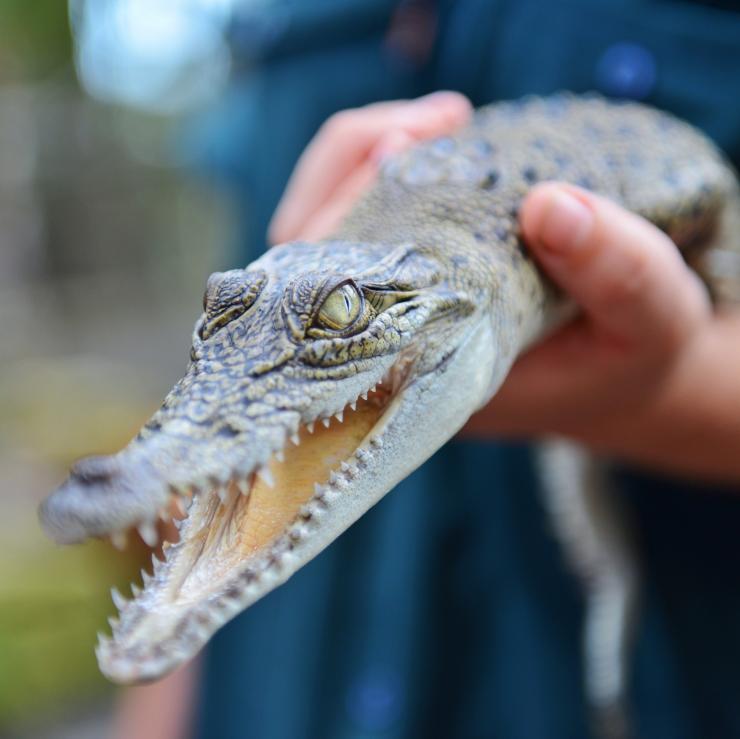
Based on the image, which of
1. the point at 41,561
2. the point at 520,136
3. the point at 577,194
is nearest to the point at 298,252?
the point at 577,194

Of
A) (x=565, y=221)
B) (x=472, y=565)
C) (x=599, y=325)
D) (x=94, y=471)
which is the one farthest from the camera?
(x=472, y=565)

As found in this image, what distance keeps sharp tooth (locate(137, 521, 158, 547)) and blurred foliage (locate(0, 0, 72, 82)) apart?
10.8 metres

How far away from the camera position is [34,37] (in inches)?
496

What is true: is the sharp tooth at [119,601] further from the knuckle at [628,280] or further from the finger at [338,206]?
the knuckle at [628,280]

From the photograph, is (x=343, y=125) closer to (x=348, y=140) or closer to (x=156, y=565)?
(x=348, y=140)

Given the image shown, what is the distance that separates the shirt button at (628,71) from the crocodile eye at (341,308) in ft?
3.27

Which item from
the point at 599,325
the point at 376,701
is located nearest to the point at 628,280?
the point at 599,325

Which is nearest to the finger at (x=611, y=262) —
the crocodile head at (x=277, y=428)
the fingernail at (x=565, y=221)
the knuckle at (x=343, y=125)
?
the fingernail at (x=565, y=221)

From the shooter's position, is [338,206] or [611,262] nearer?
[611,262]

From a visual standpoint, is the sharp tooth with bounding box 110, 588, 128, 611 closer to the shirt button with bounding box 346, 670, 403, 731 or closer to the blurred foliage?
the shirt button with bounding box 346, 670, 403, 731

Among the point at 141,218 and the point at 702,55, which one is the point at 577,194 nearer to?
the point at 702,55

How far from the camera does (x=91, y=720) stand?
4055 mm

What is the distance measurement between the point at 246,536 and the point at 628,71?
4.31 ft

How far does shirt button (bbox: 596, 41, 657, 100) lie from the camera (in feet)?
5.66
